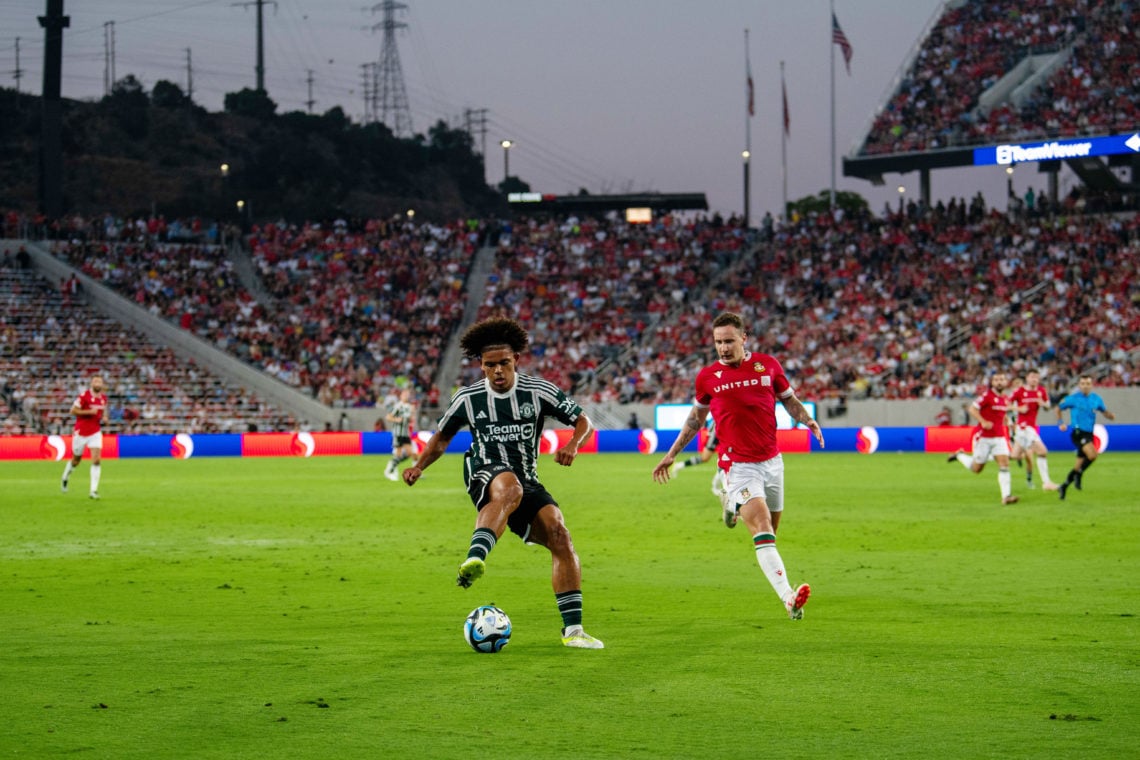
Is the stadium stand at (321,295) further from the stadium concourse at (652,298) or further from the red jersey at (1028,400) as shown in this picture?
the red jersey at (1028,400)

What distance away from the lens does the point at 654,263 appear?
61000 millimetres

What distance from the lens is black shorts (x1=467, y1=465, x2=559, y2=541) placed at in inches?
380

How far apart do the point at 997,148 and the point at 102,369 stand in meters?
35.4

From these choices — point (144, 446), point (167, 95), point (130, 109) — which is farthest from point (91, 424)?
point (167, 95)

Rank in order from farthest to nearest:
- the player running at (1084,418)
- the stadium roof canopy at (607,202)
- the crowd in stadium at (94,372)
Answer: the stadium roof canopy at (607,202)
the crowd in stadium at (94,372)
the player running at (1084,418)

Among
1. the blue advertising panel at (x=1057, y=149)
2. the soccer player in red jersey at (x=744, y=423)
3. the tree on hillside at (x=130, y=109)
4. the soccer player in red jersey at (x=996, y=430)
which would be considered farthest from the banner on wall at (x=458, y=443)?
the tree on hillside at (x=130, y=109)

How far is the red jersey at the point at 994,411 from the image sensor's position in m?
23.9

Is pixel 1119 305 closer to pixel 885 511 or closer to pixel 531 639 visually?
pixel 885 511

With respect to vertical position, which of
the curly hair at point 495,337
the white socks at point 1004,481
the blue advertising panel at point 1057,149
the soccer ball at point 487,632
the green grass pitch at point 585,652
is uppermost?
the blue advertising panel at point 1057,149

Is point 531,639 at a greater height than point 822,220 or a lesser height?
lesser

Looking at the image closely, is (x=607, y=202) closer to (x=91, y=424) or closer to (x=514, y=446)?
(x=91, y=424)

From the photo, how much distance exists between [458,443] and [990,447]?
24093mm

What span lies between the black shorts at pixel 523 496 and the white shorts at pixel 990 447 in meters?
15.8

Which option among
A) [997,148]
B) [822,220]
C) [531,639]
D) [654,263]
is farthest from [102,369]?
[531,639]
